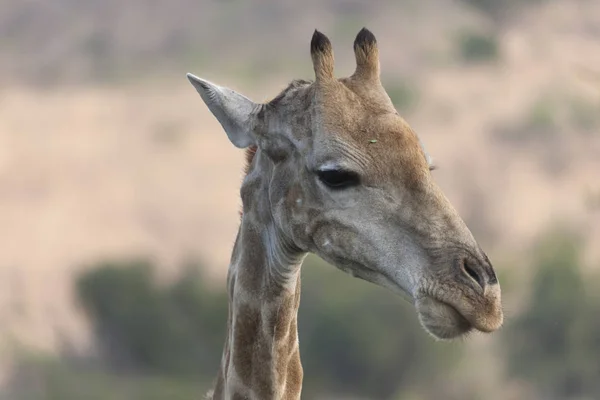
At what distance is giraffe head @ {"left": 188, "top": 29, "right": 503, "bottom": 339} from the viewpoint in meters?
4.24

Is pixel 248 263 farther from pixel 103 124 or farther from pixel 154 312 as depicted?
pixel 103 124

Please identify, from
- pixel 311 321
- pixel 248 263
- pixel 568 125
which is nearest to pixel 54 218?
pixel 311 321

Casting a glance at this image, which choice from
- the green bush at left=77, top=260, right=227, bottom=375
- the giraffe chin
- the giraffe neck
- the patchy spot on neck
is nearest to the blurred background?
the green bush at left=77, top=260, right=227, bottom=375

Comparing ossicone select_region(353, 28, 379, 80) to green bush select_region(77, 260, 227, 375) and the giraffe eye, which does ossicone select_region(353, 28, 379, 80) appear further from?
green bush select_region(77, 260, 227, 375)

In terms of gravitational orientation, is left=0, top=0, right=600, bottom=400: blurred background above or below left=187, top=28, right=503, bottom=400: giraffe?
above

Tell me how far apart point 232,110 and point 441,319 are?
5.28 ft

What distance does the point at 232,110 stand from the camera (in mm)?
5199

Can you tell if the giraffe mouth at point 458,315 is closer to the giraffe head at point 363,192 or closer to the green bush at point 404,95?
the giraffe head at point 363,192

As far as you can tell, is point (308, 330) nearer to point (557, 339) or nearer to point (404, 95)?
point (557, 339)

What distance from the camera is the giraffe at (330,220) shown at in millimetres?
4273

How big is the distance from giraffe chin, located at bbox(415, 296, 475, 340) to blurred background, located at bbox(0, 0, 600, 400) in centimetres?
2030

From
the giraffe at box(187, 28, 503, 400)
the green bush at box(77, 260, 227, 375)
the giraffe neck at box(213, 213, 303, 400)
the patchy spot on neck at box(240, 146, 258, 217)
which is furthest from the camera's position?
the green bush at box(77, 260, 227, 375)

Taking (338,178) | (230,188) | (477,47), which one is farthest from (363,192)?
(477,47)

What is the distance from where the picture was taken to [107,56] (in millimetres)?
39469
